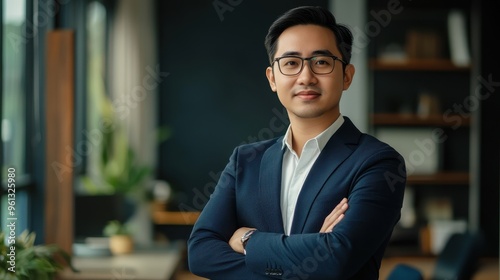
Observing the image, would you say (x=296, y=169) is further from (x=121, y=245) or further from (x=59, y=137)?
(x=121, y=245)

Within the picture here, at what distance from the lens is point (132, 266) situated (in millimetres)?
4316

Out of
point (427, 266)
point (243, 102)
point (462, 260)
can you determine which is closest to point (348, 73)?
point (462, 260)

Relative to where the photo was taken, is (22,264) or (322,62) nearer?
(322,62)

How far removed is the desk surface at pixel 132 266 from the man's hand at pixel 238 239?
1754 mm

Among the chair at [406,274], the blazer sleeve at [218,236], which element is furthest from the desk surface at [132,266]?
the blazer sleeve at [218,236]

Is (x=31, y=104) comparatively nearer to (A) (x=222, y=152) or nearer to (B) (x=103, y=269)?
(B) (x=103, y=269)

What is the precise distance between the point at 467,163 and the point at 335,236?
6.10 meters

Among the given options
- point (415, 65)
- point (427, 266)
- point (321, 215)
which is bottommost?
point (427, 266)

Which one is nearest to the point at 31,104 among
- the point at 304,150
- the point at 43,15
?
the point at 43,15

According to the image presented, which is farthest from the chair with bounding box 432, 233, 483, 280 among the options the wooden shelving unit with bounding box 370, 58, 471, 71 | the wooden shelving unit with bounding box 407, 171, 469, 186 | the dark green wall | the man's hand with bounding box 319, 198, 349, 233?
the dark green wall

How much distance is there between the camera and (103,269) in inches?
165

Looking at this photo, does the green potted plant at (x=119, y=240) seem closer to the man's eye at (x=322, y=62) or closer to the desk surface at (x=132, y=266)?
the desk surface at (x=132, y=266)

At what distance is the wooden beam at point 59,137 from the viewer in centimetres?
395

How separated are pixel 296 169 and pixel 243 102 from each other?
6.26 meters
